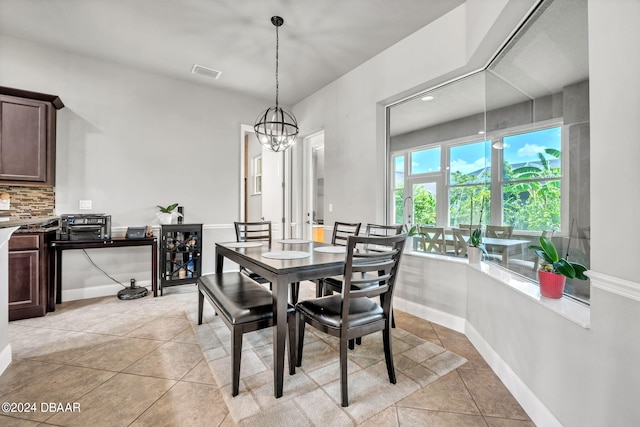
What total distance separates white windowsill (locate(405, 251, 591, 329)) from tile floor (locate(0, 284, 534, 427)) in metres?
0.62

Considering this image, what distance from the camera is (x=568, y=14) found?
5.33 ft

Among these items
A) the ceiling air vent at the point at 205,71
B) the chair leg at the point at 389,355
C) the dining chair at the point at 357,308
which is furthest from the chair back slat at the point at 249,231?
the ceiling air vent at the point at 205,71

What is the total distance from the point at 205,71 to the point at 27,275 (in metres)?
2.95

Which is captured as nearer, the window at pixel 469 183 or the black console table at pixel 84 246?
the window at pixel 469 183

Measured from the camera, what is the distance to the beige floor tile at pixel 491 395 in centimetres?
154

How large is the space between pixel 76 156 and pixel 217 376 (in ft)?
10.6

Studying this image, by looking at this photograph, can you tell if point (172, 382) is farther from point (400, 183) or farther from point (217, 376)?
point (400, 183)

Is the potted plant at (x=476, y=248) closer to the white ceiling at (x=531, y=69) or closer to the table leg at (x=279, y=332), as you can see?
the white ceiling at (x=531, y=69)

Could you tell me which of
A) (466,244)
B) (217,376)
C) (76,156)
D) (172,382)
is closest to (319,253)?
(217,376)

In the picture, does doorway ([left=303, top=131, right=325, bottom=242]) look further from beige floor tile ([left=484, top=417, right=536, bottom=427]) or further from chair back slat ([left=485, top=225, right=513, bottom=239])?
beige floor tile ([left=484, top=417, right=536, bottom=427])

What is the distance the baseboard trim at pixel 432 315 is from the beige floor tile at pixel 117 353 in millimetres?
2341

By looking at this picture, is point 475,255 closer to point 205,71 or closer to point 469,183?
point 469,183

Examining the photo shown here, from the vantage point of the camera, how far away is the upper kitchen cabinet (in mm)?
2822

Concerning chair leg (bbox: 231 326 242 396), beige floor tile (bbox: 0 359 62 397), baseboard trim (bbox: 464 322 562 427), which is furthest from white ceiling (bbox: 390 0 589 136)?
beige floor tile (bbox: 0 359 62 397)
